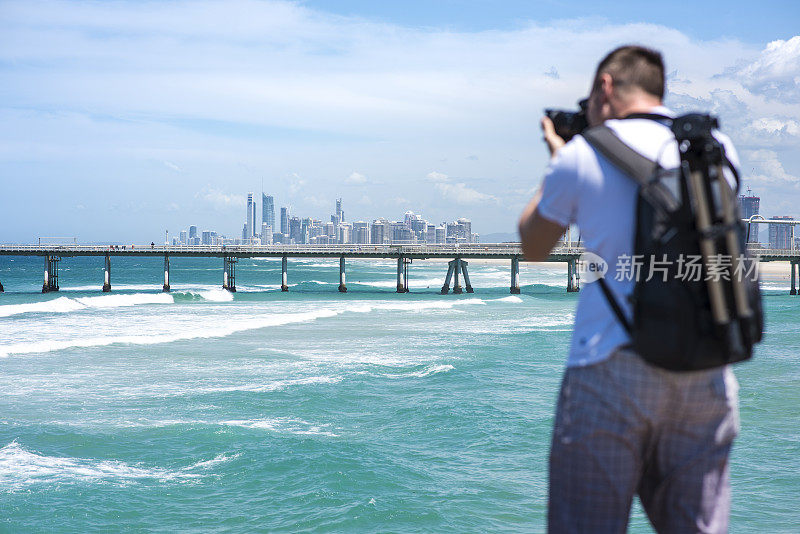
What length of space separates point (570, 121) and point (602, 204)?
40cm

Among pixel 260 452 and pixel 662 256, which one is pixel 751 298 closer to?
pixel 662 256

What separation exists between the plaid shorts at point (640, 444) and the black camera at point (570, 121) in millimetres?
682

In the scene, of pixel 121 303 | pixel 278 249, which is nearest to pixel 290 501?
pixel 121 303

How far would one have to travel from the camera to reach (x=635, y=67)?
80.9 inches

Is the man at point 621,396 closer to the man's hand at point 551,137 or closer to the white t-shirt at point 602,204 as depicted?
the white t-shirt at point 602,204

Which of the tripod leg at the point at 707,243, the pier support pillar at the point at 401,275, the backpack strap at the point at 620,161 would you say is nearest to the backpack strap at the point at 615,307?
the backpack strap at the point at 620,161

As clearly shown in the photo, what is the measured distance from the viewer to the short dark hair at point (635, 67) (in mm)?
2055

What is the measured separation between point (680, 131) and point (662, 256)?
1.03ft

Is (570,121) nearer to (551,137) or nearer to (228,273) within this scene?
(551,137)

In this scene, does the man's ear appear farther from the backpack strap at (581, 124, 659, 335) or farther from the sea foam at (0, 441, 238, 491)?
the sea foam at (0, 441, 238, 491)

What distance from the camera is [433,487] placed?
28.5 feet

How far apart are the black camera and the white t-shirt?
22 cm

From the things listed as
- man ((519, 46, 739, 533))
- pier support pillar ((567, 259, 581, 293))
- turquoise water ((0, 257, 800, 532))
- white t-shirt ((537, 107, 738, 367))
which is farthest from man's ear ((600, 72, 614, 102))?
pier support pillar ((567, 259, 581, 293))

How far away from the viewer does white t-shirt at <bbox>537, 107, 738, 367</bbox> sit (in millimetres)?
1926
